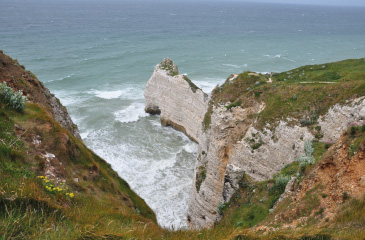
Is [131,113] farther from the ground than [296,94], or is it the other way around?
[296,94]

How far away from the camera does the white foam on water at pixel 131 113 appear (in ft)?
145

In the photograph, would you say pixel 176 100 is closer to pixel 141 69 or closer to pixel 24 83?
pixel 24 83

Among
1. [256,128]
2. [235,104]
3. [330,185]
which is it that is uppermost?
[235,104]

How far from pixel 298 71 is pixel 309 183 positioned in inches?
856

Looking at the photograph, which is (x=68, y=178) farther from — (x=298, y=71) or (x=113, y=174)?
(x=298, y=71)

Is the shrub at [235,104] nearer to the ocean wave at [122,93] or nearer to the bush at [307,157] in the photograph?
the bush at [307,157]

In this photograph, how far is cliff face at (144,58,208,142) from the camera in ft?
123

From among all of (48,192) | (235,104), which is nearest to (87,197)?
(48,192)

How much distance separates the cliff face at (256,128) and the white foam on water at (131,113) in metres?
22.1

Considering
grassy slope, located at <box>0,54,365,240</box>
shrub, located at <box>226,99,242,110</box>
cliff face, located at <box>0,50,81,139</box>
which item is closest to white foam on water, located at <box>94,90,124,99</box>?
cliff face, located at <box>0,50,81,139</box>

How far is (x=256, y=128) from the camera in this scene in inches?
798

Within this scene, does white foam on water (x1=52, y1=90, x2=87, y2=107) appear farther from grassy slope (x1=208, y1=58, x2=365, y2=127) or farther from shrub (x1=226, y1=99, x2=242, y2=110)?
shrub (x1=226, y1=99, x2=242, y2=110)

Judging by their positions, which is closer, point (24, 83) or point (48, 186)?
point (48, 186)

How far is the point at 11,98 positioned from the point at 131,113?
35.5 meters
